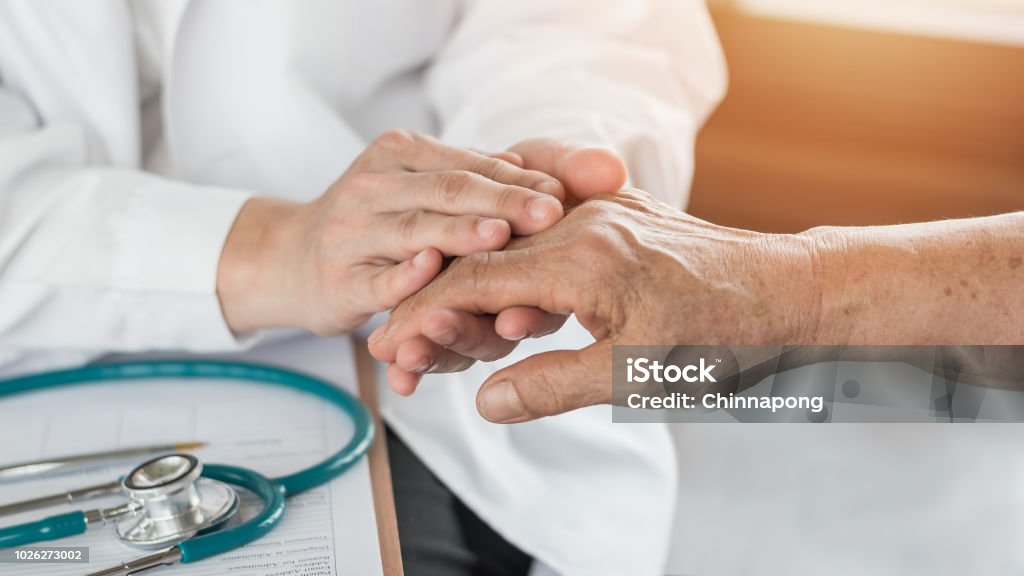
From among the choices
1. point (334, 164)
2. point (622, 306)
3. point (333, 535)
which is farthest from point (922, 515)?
point (334, 164)

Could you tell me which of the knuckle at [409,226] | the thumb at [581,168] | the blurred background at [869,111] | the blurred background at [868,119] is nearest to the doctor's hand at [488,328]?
the thumb at [581,168]

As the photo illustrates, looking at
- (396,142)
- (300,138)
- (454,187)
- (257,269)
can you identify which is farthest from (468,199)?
(300,138)

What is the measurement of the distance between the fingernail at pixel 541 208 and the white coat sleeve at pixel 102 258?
337 millimetres

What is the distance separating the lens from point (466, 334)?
0.74m

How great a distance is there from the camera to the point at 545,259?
2.39ft

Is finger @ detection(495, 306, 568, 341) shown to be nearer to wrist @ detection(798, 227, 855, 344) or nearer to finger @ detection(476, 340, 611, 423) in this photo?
finger @ detection(476, 340, 611, 423)

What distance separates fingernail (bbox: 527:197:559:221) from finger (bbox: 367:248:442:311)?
0.29ft

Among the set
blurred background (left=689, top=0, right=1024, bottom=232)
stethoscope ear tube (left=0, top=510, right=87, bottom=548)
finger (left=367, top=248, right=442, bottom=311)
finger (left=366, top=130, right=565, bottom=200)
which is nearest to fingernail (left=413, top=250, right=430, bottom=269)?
finger (left=367, top=248, right=442, bottom=311)

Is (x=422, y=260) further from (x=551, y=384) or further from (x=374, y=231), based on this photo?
(x=551, y=384)

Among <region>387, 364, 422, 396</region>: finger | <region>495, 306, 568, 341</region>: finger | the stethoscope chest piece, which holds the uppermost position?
<region>495, 306, 568, 341</region>: finger

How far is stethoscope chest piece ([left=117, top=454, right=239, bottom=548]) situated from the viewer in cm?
68

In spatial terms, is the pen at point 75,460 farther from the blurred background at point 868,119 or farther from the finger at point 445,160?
the blurred background at point 868,119

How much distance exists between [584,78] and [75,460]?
711 millimetres

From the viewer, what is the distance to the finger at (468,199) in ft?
2.58
